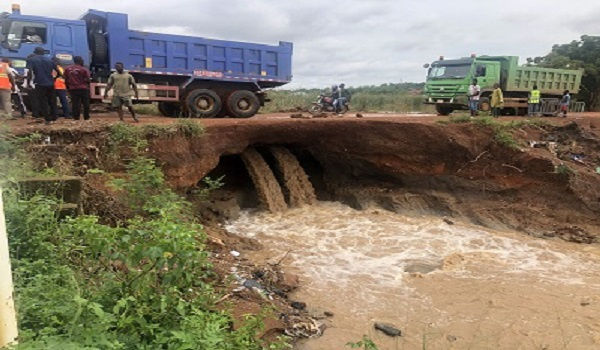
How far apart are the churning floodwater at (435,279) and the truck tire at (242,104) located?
3.63m

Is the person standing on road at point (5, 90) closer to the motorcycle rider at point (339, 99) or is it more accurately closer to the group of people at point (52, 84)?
the group of people at point (52, 84)

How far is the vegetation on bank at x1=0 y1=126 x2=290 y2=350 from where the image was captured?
9.53 ft

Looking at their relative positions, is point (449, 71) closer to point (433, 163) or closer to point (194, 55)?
point (433, 163)

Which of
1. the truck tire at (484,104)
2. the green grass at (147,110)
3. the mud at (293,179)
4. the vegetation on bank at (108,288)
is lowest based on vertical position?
the mud at (293,179)

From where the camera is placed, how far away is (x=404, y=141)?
10.4 metres

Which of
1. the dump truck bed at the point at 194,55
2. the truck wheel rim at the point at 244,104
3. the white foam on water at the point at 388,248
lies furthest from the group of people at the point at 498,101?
the truck wheel rim at the point at 244,104

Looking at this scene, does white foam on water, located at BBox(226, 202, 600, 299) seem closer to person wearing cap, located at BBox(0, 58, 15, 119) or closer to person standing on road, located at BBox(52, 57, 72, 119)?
person standing on road, located at BBox(52, 57, 72, 119)

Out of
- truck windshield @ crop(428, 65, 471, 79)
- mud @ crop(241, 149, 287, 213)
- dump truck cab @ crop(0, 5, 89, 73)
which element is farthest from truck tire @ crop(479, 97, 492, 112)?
dump truck cab @ crop(0, 5, 89, 73)

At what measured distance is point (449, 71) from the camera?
17.5 meters

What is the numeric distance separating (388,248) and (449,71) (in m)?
11.4

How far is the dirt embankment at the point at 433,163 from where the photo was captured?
8891 millimetres

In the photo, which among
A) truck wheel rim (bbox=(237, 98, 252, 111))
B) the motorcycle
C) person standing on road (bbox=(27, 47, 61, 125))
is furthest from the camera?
the motorcycle

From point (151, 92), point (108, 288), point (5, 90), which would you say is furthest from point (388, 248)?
point (5, 90)

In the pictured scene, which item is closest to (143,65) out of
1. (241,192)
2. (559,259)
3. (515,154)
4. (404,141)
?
(241,192)
